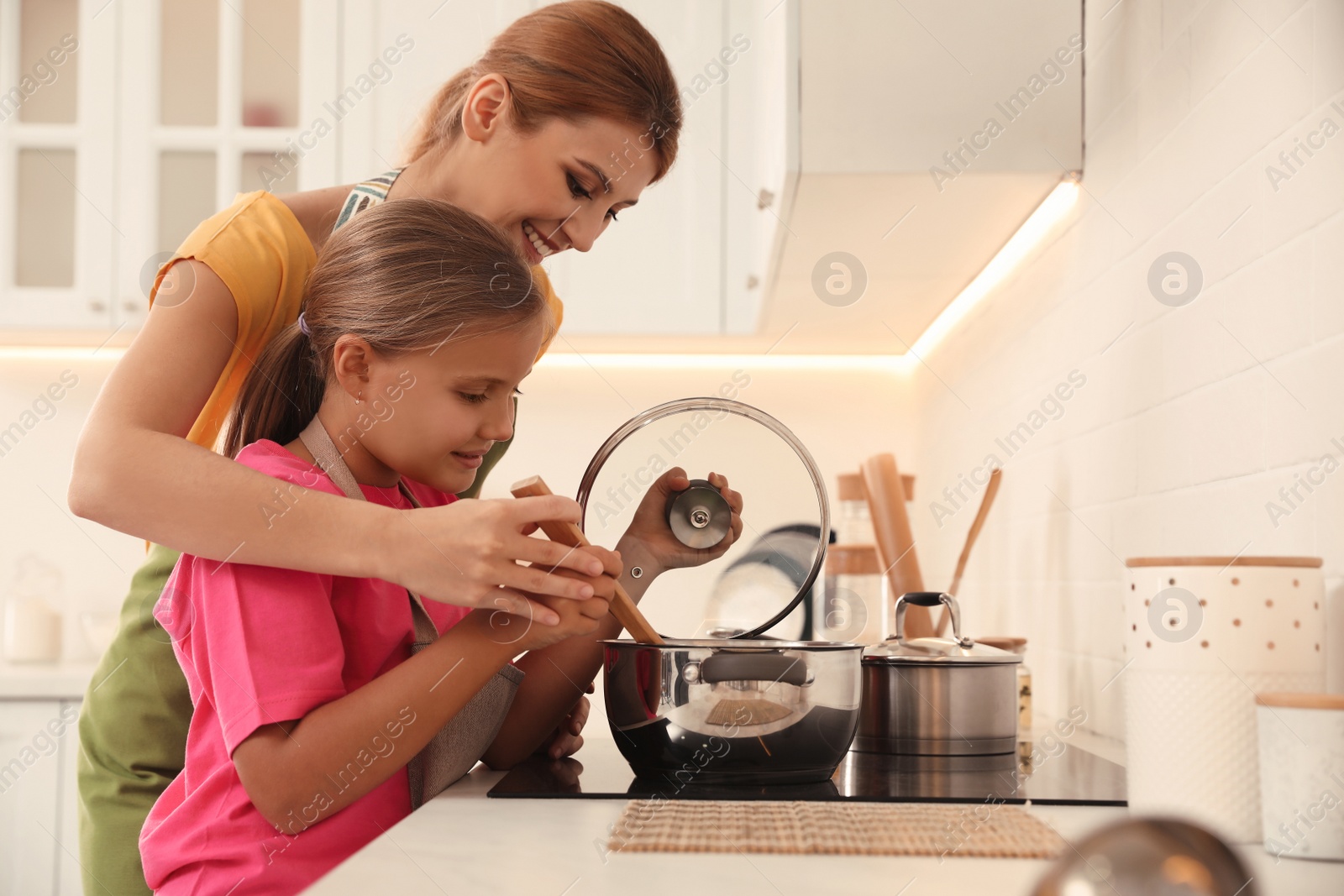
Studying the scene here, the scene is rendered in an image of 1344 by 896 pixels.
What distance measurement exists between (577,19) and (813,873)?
2.61ft

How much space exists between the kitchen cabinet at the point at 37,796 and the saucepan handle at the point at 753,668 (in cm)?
158

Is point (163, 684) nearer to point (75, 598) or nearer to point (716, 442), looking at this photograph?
point (716, 442)

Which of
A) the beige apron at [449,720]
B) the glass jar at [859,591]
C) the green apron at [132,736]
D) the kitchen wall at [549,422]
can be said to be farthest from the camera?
the kitchen wall at [549,422]

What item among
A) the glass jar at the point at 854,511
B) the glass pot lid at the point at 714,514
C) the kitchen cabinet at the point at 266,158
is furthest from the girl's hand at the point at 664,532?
the kitchen cabinet at the point at 266,158

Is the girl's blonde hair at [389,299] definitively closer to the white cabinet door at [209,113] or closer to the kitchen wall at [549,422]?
the white cabinet door at [209,113]

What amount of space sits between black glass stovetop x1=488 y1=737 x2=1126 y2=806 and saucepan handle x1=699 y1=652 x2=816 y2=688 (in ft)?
0.25

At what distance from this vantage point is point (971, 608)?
193 centimetres

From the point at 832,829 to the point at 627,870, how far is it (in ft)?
0.47

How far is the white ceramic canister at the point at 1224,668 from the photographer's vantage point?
1.95 feet

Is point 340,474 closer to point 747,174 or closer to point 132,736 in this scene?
point 132,736

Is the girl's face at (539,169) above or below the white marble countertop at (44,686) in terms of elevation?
above

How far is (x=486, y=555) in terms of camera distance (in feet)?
2.28

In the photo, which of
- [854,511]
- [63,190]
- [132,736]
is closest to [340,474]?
[132,736]

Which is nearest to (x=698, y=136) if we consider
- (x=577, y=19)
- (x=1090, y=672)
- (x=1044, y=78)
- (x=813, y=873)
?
(x=1044, y=78)
